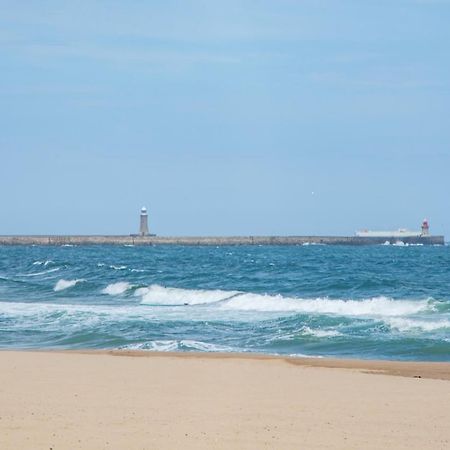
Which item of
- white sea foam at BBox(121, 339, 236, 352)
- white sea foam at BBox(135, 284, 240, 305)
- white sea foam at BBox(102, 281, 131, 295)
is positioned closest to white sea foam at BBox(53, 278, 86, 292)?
white sea foam at BBox(102, 281, 131, 295)

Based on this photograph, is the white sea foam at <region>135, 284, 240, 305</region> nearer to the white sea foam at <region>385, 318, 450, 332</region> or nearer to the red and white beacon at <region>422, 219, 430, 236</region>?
the white sea foam at <region>385, 318, 450, 332</region>

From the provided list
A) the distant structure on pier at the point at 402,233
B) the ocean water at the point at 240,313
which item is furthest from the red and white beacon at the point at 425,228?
the ocean water at the point at 240,313

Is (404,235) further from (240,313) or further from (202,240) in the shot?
(240,313)

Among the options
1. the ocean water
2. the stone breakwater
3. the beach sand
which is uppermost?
the stone breakwater

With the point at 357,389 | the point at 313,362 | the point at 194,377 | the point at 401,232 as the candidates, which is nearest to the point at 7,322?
the point at 313,362

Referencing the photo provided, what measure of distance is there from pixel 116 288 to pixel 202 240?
308 ft

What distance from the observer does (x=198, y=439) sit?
791 cm

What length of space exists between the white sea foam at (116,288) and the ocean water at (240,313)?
0.07 metres

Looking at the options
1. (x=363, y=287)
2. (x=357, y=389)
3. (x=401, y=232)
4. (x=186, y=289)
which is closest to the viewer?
(x=357, y=389)

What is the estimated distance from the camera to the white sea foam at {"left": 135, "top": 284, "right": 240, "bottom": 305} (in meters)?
32.7

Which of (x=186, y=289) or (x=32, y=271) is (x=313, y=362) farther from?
(x=32, y=271)

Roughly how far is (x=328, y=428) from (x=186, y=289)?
96.2 feet

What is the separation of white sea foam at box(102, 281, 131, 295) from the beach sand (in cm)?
2306

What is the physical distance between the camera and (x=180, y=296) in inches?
1358
